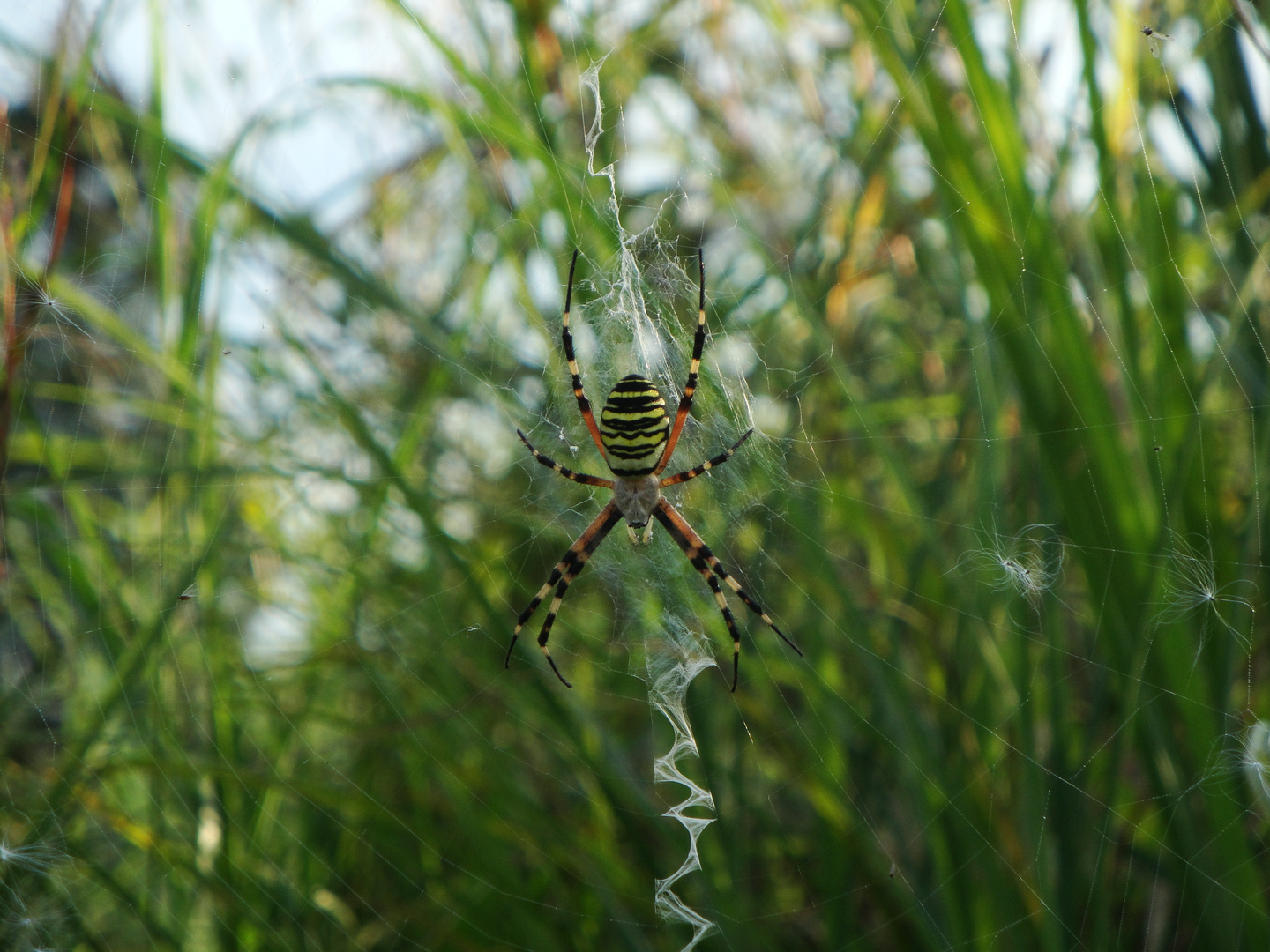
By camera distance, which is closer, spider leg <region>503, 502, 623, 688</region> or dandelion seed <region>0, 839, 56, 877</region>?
dandelion seed <region>0, 839, 56, 877</region>

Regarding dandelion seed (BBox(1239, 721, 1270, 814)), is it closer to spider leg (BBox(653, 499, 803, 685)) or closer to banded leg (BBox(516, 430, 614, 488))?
spider leg (BBox(653, 499, 803, 685))

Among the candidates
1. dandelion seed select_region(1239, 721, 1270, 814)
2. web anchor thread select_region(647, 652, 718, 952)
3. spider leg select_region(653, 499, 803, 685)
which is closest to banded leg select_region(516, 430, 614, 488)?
spider leg select_region(653, 499, 803, 685)

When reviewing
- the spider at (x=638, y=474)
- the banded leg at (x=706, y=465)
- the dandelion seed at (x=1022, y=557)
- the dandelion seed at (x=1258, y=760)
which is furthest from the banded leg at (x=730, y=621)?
the dandelion seed at (x=1258, y=760)

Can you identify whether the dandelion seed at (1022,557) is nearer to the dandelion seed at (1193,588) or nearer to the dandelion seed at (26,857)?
the dandelion seed at (1193,588)

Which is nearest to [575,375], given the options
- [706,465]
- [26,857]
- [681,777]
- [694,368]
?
[694,368]

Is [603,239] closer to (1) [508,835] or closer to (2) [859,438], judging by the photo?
(2) [859,438]
